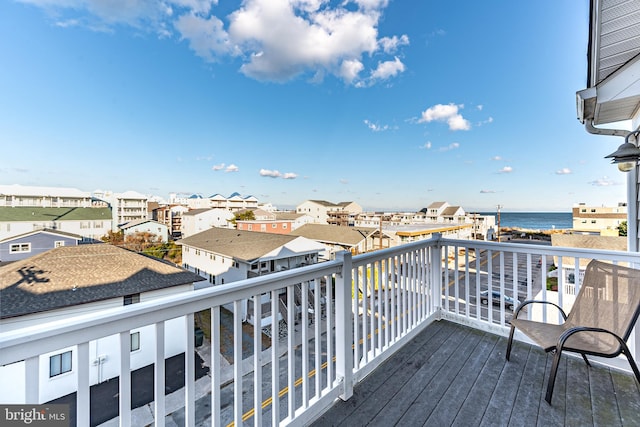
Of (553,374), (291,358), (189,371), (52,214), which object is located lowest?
(553,374)

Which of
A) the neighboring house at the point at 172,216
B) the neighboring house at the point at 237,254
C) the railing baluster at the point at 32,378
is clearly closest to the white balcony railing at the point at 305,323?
the railing baluster at the point at 32,378

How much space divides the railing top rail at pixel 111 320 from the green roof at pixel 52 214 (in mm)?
807

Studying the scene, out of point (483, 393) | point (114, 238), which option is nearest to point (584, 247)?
point (483, 393)

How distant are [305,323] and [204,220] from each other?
2058 mm

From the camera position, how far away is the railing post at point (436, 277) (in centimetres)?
298

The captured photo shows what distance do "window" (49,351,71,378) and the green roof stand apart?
2.55 feet

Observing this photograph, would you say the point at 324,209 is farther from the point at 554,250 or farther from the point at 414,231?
the point at 554,250

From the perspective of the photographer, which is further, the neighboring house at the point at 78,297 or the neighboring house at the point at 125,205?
the neighboring house at the point at 125,205

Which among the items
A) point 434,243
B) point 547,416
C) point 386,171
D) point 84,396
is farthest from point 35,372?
point 386,171

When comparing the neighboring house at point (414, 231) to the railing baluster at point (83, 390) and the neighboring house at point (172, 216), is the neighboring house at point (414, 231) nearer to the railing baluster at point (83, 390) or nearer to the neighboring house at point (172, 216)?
the neighboring house at point (172, 216)

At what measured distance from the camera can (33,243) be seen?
51.7 inches

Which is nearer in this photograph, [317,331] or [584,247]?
[317,331]

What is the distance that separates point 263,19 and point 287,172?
2662 mm

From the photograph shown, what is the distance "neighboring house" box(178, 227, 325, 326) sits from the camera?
104 inches
